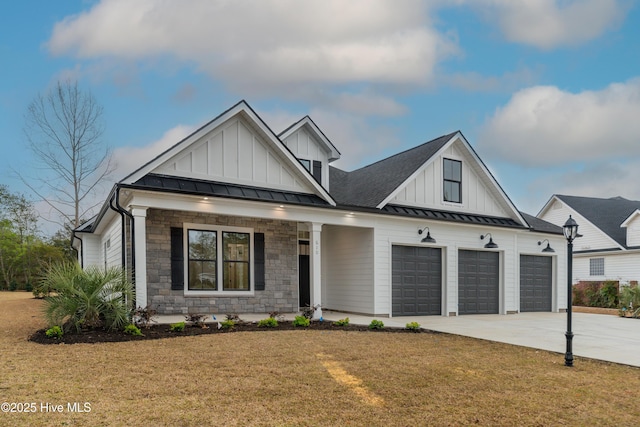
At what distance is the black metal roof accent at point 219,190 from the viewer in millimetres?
10594

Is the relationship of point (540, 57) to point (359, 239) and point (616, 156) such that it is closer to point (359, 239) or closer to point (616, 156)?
point (359, 239)

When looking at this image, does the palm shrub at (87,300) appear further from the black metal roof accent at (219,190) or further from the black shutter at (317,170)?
the black shutter at (317,170)

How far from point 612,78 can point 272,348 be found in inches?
760

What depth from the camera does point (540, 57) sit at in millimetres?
16844

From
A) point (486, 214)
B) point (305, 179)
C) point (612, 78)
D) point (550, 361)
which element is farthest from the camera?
point (612, 78)

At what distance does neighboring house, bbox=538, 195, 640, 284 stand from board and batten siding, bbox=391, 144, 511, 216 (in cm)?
1282

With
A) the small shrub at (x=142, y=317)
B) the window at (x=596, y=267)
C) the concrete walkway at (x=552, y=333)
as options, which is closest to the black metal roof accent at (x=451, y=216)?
the concrete walkway at (x=552, y=333)

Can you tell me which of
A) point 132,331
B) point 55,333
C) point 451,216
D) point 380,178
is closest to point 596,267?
point 451,216

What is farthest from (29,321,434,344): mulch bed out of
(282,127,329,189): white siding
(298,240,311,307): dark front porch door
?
(282,127,329,189): white siding

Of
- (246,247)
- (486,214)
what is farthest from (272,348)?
(486,214)

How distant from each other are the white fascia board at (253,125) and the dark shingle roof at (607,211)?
21.4 m

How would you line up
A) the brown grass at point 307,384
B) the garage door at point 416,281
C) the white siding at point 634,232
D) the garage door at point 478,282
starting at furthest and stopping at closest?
1. the white siding at point 634,232
2. the garage door at point 478,282
3. the garage door at point 416,281
4. the brown grass at point 307,384

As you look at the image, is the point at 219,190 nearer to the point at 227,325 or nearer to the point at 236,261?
the point at 236,261

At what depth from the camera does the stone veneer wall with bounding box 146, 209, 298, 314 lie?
1171 centimetres
